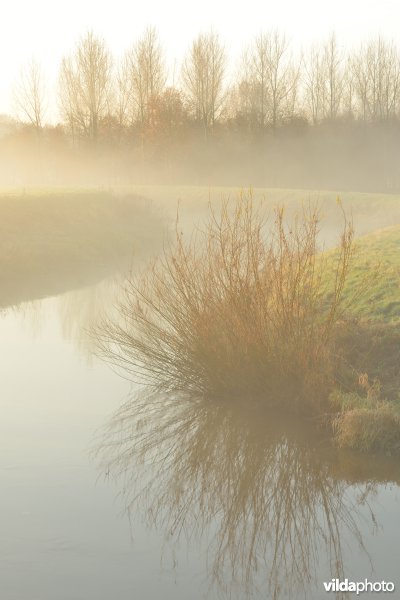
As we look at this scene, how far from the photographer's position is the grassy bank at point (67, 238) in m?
21.4

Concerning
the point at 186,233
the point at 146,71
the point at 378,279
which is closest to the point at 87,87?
the point at 146,71

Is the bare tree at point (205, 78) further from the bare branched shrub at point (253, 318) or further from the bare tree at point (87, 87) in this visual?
the bare branched shrub at point (253, 318)

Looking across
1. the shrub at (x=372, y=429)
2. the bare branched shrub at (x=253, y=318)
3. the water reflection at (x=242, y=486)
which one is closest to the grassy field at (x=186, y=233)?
the shrub at (x=372, y=429)

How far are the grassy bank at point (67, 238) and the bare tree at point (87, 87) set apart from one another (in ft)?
67.6

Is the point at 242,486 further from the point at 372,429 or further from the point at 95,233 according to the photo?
the point at 95,233

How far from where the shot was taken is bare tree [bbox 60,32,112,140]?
52.0 metres

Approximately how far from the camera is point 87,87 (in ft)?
172

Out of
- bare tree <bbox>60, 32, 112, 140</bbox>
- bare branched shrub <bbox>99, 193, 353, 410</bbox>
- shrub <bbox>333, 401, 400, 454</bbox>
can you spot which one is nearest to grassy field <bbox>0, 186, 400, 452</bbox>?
shrub <bbox>333, 401, 400, 454</bbox>

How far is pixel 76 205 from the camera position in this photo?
98.3 feet

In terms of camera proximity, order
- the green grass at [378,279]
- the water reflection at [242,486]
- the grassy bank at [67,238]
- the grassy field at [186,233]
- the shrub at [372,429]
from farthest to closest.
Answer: the grassy bank at [67,238] < the green grass at [378,279] < the grassy field at [186,233] < the shrub at [372,429] < the water reflection at [242,486]

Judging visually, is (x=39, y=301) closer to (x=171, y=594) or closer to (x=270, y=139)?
(x=171, y=594)

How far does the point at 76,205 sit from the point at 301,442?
2177cm

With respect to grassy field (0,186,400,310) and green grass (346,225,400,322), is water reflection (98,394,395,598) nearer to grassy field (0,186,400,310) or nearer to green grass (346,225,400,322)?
green grass (346,225,400,322)

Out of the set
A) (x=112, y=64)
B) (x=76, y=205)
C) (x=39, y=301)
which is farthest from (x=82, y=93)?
(x=39, y=301)
